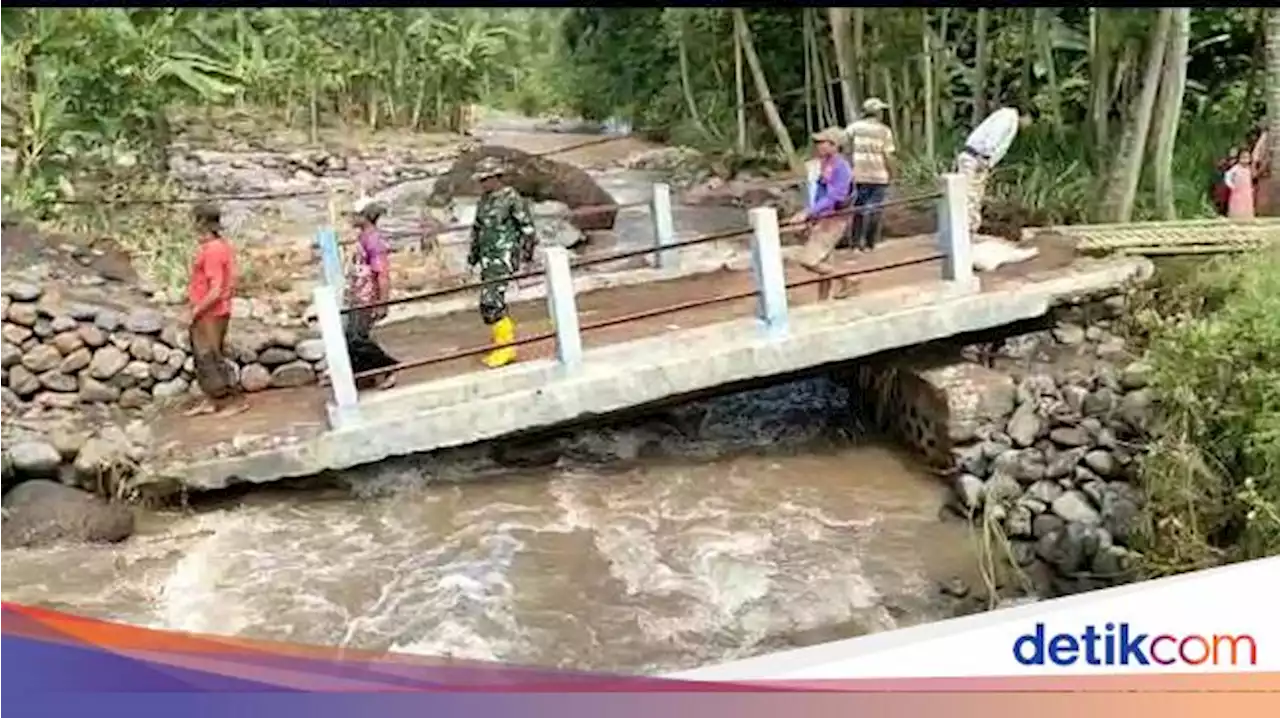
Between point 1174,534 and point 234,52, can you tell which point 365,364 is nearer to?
point 234,52

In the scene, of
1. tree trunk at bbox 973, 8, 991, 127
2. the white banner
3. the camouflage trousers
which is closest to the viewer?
the white banner

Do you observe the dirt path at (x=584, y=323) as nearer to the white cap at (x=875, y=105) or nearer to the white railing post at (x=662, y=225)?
the white railing post at (x=662, y=225)

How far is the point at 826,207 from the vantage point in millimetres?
2115

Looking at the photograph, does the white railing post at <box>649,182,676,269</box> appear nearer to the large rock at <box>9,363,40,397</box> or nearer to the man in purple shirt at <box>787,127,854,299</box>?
the man in purple shirt at <box>787,127,854,299</box>

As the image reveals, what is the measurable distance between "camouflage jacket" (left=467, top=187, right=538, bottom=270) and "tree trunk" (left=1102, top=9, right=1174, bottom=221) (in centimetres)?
75

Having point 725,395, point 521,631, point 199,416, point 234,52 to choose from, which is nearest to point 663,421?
point 725,395

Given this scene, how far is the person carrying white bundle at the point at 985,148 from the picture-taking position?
205cm

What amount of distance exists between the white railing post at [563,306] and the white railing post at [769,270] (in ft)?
0.81

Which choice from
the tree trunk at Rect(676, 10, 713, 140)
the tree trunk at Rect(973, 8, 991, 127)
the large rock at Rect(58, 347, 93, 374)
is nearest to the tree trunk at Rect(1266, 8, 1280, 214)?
the tree trunk at Rect(973, 8, 991, 127)

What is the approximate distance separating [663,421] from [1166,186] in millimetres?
740

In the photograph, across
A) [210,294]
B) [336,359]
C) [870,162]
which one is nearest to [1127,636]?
[870,162]

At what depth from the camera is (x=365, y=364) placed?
2117 mm

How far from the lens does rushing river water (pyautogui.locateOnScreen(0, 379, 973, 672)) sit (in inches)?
77.7

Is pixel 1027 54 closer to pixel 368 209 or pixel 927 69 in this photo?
pixel 927 69
